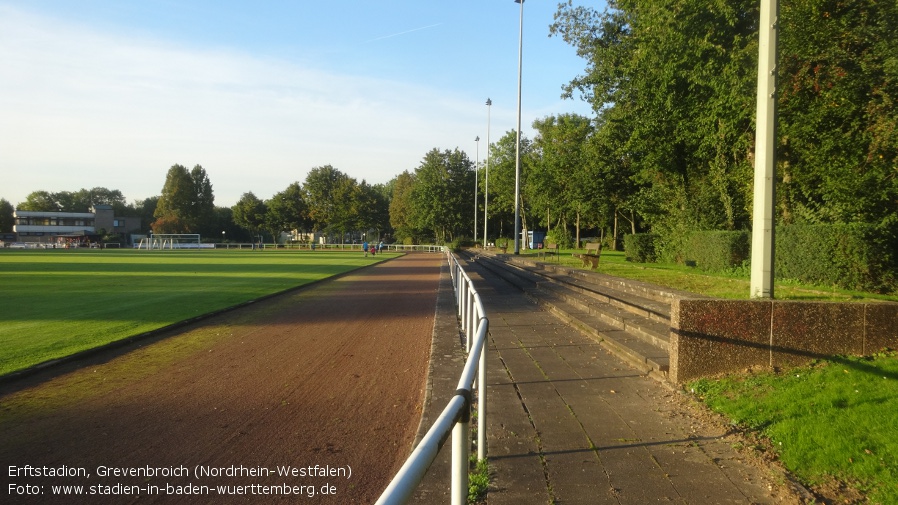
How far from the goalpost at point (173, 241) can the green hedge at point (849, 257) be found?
93.3 m

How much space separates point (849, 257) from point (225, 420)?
11.8 metres

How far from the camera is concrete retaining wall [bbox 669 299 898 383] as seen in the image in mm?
6176

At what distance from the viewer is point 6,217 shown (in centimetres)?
11094

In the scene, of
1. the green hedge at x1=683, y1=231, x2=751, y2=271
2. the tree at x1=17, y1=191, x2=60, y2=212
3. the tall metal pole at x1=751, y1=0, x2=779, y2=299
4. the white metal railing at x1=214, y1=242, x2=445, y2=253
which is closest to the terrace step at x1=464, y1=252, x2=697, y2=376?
the tall metal pole at x1=751, y1=0, x2=779, y2=299

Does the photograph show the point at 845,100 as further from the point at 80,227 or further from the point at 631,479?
the point at 80,227

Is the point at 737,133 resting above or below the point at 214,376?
above

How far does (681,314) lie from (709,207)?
18.9 metres

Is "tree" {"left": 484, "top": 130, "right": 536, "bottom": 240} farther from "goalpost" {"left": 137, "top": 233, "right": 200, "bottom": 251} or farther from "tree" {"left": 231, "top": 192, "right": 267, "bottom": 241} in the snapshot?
"goalpost" {"left": 137, "top": 233, "right": 200, "bottom": 251}

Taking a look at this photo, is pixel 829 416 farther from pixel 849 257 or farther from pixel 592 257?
pixel 592 257

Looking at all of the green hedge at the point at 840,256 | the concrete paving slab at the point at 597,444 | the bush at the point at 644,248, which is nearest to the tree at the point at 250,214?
the bush at the point at 644,248

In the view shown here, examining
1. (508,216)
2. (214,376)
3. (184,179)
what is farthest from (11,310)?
(184,179)

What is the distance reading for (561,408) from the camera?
5766 millimetres

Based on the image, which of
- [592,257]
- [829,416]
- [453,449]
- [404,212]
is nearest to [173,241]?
[404,212]

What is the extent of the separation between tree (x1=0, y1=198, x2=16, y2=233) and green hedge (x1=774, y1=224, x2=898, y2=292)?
423ft
